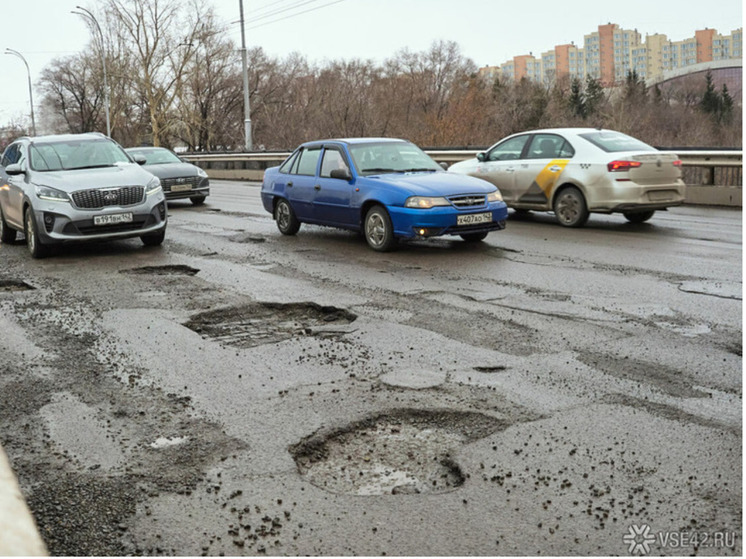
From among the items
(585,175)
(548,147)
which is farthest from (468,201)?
(548,147)

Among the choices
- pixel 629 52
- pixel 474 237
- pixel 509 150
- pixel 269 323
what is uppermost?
pixel 629 52

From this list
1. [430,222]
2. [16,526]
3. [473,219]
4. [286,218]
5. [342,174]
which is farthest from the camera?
[286,218]

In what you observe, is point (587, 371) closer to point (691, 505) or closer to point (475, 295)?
point (691, 505)

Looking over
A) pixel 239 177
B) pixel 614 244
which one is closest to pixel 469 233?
pixel 614 244

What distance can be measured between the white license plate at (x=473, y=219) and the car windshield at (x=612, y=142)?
3514mm

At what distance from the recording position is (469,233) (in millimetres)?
11578

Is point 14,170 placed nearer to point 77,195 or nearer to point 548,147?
point 77,195

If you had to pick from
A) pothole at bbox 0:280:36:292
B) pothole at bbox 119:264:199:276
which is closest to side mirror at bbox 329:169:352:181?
pothole at bbox 119:264:199:276

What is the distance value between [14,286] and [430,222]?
493 cm

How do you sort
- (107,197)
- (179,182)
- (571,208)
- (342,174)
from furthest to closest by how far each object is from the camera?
(179,182)
(571,208)
(342,174)
(107,197)

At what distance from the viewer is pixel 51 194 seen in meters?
11.7

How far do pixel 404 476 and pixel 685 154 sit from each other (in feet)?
54.0

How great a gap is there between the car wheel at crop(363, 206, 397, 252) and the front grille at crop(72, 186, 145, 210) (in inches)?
127

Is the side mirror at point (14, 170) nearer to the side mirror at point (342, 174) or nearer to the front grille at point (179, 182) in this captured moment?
the side mirror at point (342, 174)
